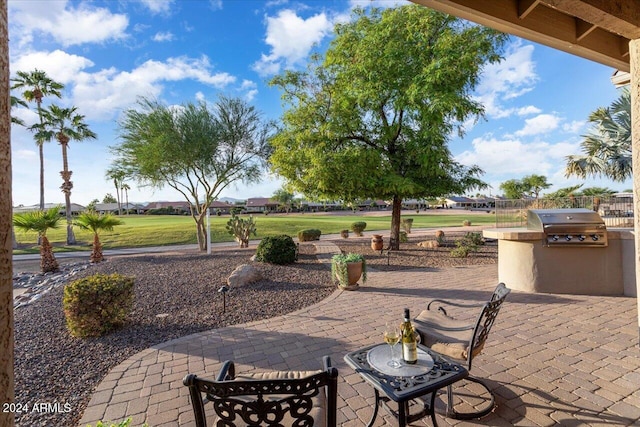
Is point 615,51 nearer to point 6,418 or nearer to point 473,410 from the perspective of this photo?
point 473,410

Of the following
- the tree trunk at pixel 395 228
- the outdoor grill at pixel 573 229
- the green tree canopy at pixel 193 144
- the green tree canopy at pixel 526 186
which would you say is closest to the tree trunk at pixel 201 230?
the green tree canopy at pixel 193 144

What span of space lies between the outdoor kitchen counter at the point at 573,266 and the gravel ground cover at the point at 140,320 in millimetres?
4223

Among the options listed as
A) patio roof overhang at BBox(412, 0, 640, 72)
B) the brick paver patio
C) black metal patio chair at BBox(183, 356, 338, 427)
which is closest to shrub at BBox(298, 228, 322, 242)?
the brick paver patio

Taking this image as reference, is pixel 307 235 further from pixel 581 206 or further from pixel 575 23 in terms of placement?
pixel 575 23

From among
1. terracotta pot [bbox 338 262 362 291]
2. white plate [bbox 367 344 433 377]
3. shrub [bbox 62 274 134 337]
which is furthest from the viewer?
terracotta pot [bbox 338 262 362 291]

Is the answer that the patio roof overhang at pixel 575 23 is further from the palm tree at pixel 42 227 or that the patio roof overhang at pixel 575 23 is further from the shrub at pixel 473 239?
the palm tree at pixel 42 227

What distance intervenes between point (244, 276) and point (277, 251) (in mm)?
2159

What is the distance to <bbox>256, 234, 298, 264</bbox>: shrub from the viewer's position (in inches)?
363

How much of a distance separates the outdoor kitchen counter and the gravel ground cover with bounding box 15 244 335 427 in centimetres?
422

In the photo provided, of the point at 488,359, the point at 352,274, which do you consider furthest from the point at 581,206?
the point at 488,359

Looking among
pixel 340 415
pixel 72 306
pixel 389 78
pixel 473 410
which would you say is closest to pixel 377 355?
pixel 340 415

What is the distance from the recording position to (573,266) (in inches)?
233

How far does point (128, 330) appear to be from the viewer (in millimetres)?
4676

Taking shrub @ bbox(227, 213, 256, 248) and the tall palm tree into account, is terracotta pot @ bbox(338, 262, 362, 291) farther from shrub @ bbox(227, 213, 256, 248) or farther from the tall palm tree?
the tall palm tree
